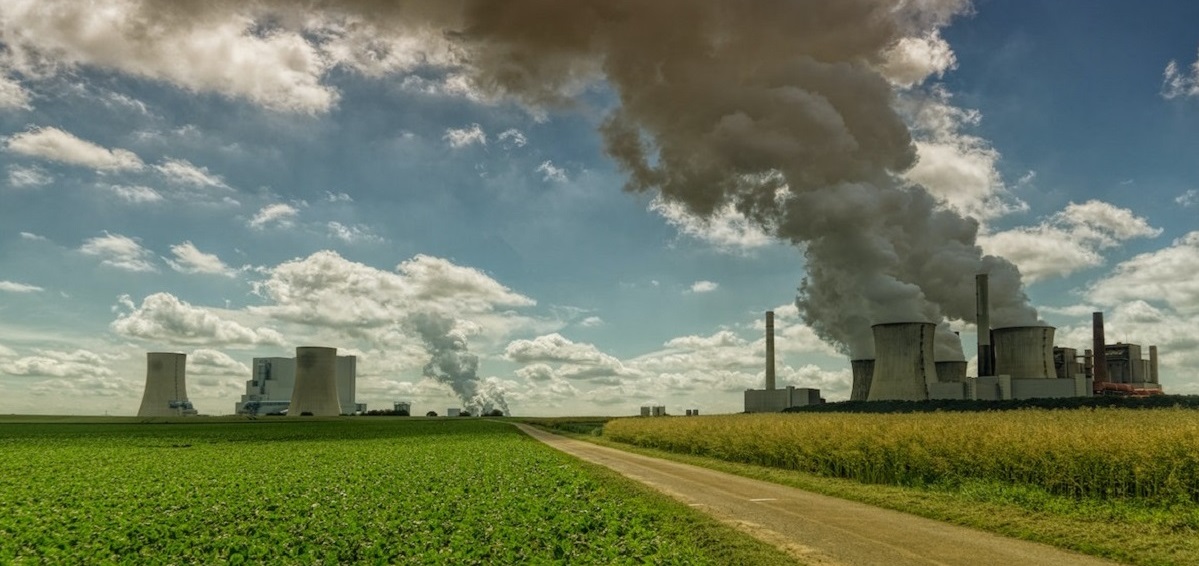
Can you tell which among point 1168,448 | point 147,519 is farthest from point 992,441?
point 147,519

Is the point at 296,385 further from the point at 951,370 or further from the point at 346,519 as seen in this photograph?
the point at 346,519

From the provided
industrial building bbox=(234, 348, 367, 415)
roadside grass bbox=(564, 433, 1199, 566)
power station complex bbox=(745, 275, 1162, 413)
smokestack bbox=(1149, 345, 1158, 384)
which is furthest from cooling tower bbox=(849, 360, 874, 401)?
industrial building bbox=(234, 348, 367, 415)

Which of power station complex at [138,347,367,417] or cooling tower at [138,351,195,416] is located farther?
cooling tower at [138,351,195,416]

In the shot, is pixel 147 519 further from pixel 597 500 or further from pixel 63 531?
pixel 597 500

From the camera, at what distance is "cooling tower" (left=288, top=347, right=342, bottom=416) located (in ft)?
409

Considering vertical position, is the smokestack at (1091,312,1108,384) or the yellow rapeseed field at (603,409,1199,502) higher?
the smokestack at (1091,312,1108,384)

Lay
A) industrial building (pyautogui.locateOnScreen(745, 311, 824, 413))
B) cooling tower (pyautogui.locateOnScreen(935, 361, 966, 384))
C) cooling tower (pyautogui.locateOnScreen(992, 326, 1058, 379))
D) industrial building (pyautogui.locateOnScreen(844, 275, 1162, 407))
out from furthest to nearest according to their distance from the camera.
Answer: industrial building (pyautogui.locateOnScreen(745, 311, 824, 413)) < cooling tower (pyautogui.locateOnScreen(935, 361, 966, 384)) < cooling tower (pyautogui.locateOnScreen(992, 326, 1058, 379)) < industrial building (pyautogui.locateOnScreen(844, 275, 1162, 407))

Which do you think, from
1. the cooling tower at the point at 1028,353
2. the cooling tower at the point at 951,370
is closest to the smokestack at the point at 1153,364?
the cooling tower at the point at 951,370

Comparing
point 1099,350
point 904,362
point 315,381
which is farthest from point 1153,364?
point 315,381

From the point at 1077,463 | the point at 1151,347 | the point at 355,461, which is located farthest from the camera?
the point at 1151,347

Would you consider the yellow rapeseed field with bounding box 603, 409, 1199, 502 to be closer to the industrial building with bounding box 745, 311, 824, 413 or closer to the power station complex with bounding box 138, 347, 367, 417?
the industrial building with bounding box 745, 311, 824, 413

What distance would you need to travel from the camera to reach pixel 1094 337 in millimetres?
100188

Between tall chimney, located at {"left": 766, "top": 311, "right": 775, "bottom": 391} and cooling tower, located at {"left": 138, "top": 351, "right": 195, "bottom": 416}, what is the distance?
306 feet

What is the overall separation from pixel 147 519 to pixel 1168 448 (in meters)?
22.8
